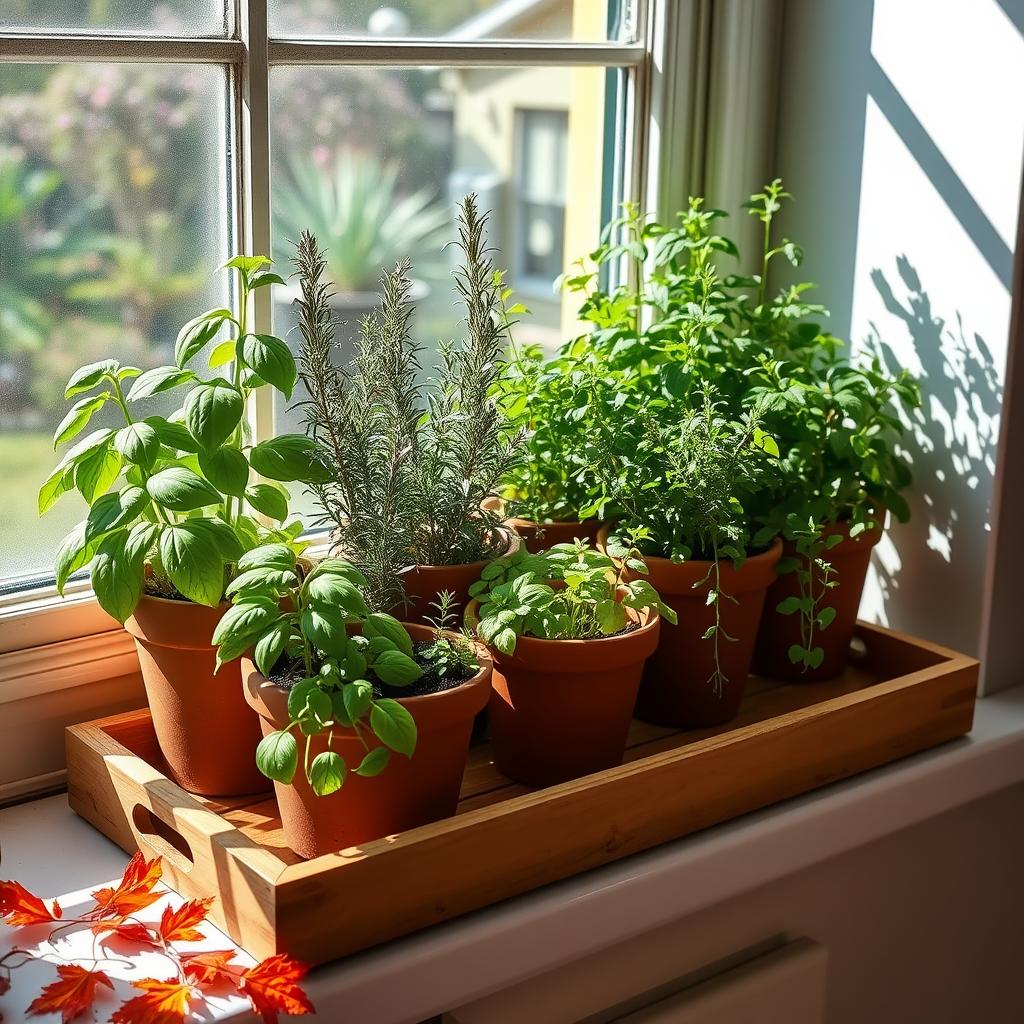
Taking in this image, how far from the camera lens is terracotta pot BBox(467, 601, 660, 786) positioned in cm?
109

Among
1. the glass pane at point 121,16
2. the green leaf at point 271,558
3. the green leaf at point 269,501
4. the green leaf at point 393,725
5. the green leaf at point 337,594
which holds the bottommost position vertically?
the green leaf at point 393,725

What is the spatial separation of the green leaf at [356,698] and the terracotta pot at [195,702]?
0.64 feet

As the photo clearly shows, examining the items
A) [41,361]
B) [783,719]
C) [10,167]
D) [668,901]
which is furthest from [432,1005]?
[10,167]

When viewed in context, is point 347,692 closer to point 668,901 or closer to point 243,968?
point 243,968

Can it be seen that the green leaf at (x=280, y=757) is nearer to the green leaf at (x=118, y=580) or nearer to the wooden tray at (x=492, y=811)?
the wooden tray at (x=492, y=811)

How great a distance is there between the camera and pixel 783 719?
3.96 ft

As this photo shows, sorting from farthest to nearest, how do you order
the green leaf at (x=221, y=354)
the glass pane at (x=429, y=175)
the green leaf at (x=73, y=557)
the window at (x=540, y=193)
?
the window at (x=540, y=193) → the glass pane at (x=429, y=175) → the green leaf at (x=221, y=354) → the green leaf at (x=73, y=557)

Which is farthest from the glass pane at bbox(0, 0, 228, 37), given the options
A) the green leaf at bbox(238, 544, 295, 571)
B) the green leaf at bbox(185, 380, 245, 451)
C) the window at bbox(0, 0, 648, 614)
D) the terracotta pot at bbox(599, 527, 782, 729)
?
the terracotta pot at bbox(599, 527, 782, 729)

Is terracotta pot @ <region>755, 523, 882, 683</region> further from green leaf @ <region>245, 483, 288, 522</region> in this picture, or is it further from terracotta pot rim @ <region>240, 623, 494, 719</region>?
green leaf @ <region>245, 483, 288, 522</region>

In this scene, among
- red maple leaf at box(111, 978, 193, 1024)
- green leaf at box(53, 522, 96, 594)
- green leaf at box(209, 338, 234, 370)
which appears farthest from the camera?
green leaf at box(209, 338, 234, 370)

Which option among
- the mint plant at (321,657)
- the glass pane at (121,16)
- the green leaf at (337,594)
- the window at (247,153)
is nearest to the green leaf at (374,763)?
the mint plant at (321,657)

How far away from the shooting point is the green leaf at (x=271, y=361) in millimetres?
1053

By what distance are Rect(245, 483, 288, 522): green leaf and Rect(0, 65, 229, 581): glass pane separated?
219 mm

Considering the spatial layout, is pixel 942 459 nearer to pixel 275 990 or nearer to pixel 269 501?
pixel 269 501
